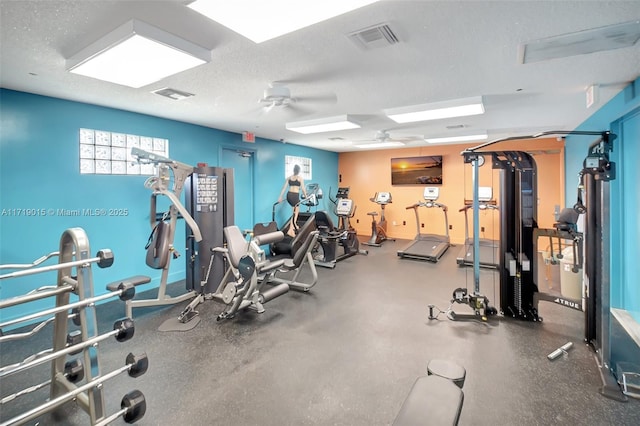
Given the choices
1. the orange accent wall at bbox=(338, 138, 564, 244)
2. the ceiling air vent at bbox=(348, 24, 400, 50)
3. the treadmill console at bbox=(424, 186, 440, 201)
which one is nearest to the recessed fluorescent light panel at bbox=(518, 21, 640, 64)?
the ceiling air vent at bbox=(348, 24, 400, 50)

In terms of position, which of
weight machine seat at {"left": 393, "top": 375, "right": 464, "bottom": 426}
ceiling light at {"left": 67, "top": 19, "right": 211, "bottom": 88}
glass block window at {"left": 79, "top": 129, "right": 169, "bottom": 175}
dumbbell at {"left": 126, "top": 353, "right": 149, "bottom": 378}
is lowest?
dumbbell at {"left": 126, "top": 353, "right": 149, "bottom": 378}

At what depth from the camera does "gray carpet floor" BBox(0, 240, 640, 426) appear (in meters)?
1.96

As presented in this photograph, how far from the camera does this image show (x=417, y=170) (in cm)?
818

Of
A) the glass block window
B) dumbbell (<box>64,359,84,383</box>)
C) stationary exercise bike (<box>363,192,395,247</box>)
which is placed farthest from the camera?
stationary exercise bike (<box>363,192,395,247</box>)

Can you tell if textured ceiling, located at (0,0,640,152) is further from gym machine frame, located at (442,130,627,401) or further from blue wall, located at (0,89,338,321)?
gym machine frame, located at (442,130,627,401)

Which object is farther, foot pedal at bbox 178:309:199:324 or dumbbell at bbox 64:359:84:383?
foot pedal at bbox 178:309:199:324

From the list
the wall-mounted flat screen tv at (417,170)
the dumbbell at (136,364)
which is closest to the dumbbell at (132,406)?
the dumbbell at (136,364)

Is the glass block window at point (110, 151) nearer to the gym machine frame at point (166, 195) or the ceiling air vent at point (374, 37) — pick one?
the gym machine frame at point (166, 195)

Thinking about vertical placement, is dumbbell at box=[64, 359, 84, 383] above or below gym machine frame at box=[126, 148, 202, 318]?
below

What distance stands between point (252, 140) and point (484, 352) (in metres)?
4.90

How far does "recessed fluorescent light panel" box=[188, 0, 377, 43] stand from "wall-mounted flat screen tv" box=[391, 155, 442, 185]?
268 inches

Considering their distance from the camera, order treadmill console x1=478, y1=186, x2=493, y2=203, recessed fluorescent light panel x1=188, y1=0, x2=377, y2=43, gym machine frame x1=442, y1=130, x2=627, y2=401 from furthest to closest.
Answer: treadmill console x1=478, y1=186, x2=493, y2=203 < gym machine frame x1=442, y1=130, x2=627, y2=401 < recessed fluorescent light panel x1=188, y1=0, x2=377, y2=43

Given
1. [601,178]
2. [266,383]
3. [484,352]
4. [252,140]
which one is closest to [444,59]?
[601,178]

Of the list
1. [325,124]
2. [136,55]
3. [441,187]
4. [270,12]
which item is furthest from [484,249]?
[136,55]
